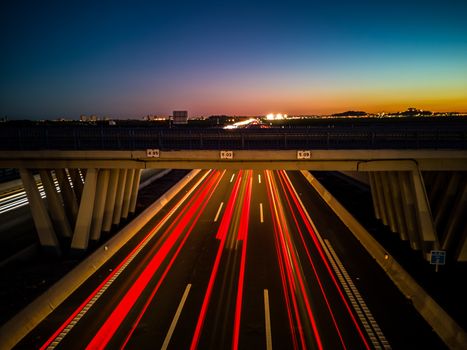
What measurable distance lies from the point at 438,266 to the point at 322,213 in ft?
35.5

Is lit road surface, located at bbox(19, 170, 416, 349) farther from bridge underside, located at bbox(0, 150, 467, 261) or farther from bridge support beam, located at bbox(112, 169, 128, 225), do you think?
bridge underside, located at bbox(0, 150, 467, 261)

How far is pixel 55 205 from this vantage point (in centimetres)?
1748

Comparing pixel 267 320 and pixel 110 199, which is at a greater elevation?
pixel 110 199

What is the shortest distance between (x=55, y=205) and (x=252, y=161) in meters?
11.8

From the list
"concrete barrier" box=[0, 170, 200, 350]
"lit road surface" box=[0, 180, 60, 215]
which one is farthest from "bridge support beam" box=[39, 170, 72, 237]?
A: "lit road surface" box=[0, 180, 60, 215]

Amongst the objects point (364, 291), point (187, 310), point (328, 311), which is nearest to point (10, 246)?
point (187, 310)

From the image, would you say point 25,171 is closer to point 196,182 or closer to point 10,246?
point 10,246

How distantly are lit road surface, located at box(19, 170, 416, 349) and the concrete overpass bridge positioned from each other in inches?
166

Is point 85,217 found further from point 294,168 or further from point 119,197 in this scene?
point 294,168

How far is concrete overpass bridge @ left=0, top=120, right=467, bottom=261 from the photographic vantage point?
1486 centimetres

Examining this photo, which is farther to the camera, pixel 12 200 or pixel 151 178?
pixel 151 178

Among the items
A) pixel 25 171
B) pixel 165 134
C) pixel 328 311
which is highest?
pixel 165 134

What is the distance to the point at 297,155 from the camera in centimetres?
1491

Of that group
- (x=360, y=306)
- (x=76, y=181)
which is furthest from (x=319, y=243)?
(x=76, y=181)
